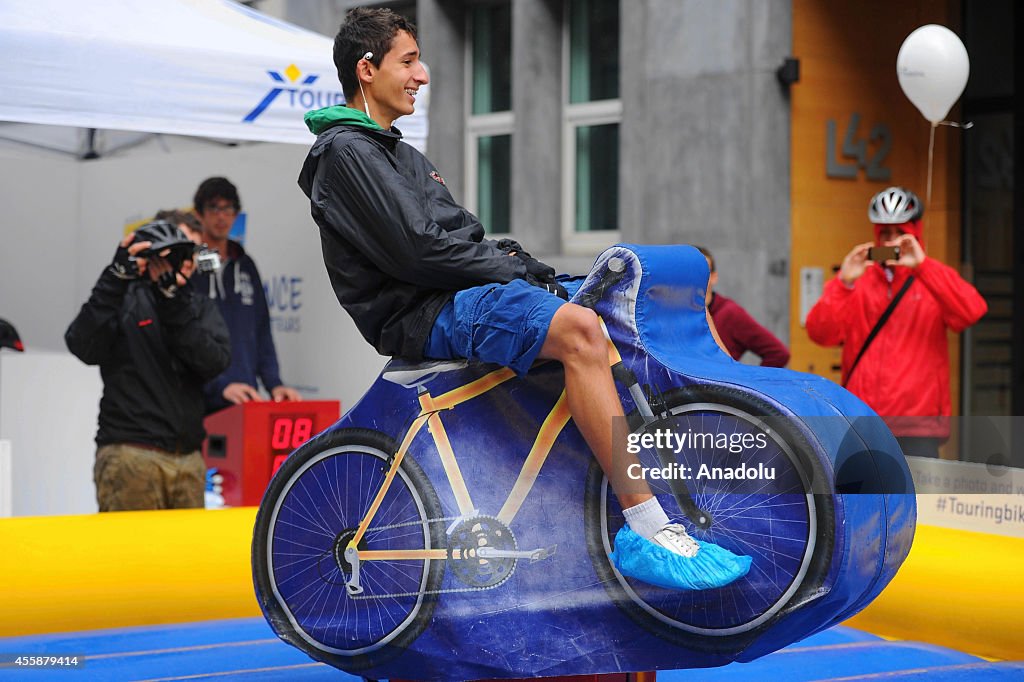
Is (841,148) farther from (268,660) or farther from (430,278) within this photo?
(430,278)

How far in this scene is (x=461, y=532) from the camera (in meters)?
4.25

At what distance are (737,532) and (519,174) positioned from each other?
8.88m

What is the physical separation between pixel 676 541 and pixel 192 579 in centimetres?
272

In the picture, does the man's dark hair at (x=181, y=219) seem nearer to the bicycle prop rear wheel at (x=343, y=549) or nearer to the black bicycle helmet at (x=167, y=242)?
the black bicycle helmet at (x=167, y=242)

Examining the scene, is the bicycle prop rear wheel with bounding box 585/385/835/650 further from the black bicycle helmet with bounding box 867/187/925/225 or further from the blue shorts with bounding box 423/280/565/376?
the black bicycle helmet with bounding box 867/187/925/225

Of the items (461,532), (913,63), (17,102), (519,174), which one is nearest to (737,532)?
(461,532)

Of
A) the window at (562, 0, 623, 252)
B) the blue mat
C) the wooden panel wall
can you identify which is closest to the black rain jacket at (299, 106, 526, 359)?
the blue mat

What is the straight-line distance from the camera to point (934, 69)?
7.94 m

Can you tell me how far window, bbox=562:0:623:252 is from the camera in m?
12.3

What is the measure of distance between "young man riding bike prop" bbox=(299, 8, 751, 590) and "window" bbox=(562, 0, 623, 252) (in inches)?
305

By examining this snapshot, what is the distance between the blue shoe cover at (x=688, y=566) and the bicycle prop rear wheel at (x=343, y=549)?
648 mm

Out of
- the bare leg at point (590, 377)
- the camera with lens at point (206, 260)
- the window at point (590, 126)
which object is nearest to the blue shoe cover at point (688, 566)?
the bare leg at point (590, 377)

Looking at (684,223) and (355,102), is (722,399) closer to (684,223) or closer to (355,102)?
(355,102)

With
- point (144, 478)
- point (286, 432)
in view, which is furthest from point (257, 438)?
point (144, 478)
